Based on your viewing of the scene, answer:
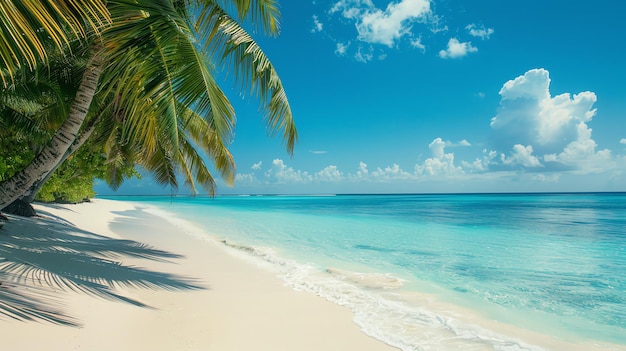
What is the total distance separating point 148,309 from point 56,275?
4.93 ft

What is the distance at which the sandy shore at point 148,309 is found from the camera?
3.11 meters

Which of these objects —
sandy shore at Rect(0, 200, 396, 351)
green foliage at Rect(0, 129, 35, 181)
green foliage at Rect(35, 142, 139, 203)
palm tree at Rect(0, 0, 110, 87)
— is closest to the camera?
palm tree at Rect(0, 0, 110, 87)

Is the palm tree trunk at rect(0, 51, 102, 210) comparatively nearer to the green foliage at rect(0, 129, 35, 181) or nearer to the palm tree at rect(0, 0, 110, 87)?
the palm tree at rect(0, 0, 110, 87)

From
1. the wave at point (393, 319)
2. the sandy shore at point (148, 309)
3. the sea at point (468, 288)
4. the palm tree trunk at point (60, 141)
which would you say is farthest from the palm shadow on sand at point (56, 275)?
the sea at point (468, 288)

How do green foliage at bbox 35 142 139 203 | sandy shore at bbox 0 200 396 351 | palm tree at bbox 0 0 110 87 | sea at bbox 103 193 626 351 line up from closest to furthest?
palm tree at bbox 0 0 110 87 < sandy shore at bbox 0 200 396 351 < sea at bbox 103 193 626 351 < green foliage at bbox 35 142 139 203

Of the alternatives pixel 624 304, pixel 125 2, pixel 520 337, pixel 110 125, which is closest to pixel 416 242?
pixel 624 304

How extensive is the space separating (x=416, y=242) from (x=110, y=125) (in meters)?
10.2

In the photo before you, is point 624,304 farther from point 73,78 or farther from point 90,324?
point 73,78

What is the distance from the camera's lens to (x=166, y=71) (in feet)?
11.4

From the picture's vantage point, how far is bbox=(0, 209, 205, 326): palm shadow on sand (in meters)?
3.34

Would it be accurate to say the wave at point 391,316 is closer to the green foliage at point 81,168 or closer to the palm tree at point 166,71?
the palm tree at point 166,71

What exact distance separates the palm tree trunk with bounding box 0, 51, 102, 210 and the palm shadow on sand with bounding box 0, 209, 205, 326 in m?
0.95

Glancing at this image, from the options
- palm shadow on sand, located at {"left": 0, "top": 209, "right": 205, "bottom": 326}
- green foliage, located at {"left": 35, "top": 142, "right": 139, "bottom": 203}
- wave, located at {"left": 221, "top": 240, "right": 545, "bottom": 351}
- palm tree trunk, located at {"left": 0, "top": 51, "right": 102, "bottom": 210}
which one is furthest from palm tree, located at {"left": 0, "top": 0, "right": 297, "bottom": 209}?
green foliage, located at {"left": 35, "top": 142, "right": 139, "bottom": 203}

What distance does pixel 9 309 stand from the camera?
3.10 m
